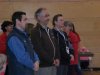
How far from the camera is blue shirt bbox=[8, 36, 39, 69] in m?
4.19

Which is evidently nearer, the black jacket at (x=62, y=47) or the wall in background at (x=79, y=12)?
the black jacket at (x=62, y=47)

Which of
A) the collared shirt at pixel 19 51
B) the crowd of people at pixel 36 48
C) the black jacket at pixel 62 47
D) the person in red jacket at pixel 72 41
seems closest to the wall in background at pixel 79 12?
the person in red jacket at pixel 72 41

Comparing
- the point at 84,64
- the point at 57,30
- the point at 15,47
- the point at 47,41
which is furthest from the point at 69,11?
the point at 15,47

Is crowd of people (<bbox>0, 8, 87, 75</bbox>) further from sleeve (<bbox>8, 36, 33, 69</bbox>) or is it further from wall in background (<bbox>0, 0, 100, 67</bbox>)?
wall in background (<bbox>0, 0, 100, 67</bbox>)

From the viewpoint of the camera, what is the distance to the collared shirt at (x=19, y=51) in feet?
13.7

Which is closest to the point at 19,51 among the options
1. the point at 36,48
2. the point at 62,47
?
the point at 36,48

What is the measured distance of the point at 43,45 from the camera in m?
4.70

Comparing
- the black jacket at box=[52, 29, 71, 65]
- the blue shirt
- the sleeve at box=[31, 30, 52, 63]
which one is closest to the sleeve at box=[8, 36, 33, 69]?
the blue shirt

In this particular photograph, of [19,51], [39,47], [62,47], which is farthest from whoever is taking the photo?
[62,47]

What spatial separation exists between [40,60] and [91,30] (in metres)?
4.61

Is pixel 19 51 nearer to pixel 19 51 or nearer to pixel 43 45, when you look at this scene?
pixel 19 51

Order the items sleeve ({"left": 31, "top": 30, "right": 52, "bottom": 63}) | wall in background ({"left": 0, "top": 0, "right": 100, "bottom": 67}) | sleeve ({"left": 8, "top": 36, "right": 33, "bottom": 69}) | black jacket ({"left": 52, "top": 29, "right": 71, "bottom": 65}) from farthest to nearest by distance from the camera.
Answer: wall in background ({"left": 0, "top": 0, "right": 100, "bottom": 67}) < black jacket ({"left": 52, "top": 29, "right": 71, "bottom": 65}) < sleeve ({"left": 31, "top": 30, "right": 52, "bottom": 63}) < sleeve ({"left": 8, "top": 36, "right": 33, "bottom": 69})

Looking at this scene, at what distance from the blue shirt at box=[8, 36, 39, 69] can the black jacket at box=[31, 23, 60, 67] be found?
0.44m

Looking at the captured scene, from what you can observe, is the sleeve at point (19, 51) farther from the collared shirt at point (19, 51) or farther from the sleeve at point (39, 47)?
the sleeve at point (39, 47)
